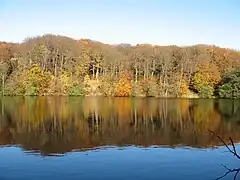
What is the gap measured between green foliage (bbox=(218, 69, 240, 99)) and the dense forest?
196 millimetres

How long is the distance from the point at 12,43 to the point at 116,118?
55616 millimetres

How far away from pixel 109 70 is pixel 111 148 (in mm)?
54669

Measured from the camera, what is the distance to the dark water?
13.7 m

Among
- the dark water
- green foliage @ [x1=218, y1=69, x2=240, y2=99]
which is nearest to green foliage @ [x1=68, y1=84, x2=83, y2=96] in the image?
green foliage @ [x1=218, y1=69, x2=240, y2=99]

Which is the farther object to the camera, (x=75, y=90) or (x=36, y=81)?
(x=75, y=90)

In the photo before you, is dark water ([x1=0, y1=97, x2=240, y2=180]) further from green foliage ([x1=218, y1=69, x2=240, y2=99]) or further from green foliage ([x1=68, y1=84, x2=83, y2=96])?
green foliage ([x1=68, y1=84, x2=83, y2=96])

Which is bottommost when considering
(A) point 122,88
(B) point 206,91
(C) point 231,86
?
(B) point 206,91

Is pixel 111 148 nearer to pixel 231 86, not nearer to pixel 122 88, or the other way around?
pixel 231 86

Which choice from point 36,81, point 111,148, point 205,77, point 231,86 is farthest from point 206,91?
point 111,148

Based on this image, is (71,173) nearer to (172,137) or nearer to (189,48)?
(172,137)

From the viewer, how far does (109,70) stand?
72750mm

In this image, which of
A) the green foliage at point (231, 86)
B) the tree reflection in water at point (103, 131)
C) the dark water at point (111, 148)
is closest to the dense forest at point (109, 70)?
the green foliage at point (231, 86)

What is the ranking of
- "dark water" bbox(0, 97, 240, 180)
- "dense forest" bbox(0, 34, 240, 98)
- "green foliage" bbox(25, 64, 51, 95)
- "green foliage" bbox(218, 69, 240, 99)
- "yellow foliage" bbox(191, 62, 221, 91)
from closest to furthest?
"dark water" bbox(0, 97, 240, 180)
"green foliage" bbox(218, 69, 240, 99)
"green foliage" bbox(25, 64, 51, 95)
"dense forest" bbox(0, 34, 240, 98)
"yellow foliage" bbox(191, 62, 221, 91)

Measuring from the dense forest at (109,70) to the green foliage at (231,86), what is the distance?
196 millimetres
